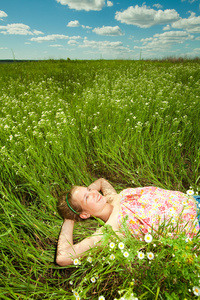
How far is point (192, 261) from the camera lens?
1.21 metres

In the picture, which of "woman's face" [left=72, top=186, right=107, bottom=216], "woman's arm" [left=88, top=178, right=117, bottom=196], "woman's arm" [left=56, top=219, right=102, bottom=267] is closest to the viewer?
"woman's arm" [left=56, top=219, right=102, bottom=267]

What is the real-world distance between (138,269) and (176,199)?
38.5 inches

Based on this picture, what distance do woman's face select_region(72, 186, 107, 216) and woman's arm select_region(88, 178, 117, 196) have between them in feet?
1.19

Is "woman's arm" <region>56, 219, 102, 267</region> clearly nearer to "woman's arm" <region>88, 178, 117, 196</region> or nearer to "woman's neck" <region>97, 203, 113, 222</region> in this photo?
"woman's neck" <region>97, 203, 113, 222</region>

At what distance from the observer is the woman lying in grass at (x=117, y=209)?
7.25 feet

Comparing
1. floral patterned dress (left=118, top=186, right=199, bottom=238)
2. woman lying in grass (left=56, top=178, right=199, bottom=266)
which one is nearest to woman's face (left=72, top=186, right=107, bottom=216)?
woman lying in grass (left=56, top=178, right=199, bottom=266)

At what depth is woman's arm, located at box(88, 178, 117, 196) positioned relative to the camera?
9.80ft

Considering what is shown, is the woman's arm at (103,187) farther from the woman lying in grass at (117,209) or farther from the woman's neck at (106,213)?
the woman's neck at (106,213)

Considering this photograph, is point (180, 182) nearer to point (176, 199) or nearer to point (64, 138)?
point (176, 199)

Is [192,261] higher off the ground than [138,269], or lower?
higher

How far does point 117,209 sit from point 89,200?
38 cm

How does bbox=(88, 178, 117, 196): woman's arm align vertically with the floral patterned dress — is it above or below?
below

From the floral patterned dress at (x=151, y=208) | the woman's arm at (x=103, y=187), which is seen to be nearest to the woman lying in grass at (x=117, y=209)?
the floral patterned dress at (x=151, y=208)

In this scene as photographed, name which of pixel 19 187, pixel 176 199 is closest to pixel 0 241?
pixel 19 187
